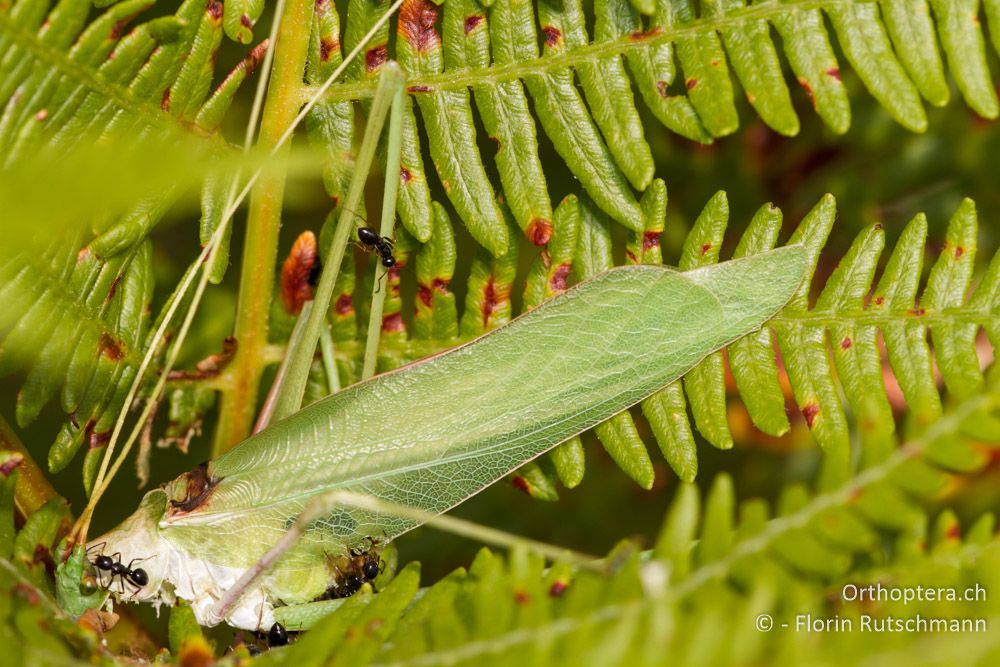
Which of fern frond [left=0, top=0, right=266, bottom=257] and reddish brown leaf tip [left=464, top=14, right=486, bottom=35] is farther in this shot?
reddish brown leaf tip [left=464, top=14, right=486, bottom=35]

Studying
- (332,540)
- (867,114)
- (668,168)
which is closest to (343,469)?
(332,540)

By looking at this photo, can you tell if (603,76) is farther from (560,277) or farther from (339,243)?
(339,243)

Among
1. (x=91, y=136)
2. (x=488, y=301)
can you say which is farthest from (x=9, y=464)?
(x=488, y=301)

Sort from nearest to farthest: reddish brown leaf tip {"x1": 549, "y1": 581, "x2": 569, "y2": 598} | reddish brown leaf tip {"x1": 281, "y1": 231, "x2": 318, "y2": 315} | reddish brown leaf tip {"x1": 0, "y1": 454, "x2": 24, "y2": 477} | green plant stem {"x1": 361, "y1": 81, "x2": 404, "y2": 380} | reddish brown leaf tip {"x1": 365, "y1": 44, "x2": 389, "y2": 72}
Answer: reddish brown leaf tip {"x1": 549, "y1": 581, "x2": 569, "y2": 598}, reddish brown leaf tip {"x1": 0, "y1": 454, "x2": 24, "y2": 477}, green plant stem {"x1": 361, "y1": 81, "x2": 404, "y2": 380}, reddish brown leaf tip {"x1": 365, "y1": 44, "x2": 389, "y2": 72}, reddish brown leaf tip {"x1": 281, "y1": 231, "x2": 318, "y2": 315}

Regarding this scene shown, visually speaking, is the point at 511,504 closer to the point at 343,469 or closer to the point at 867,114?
the point at 343,469

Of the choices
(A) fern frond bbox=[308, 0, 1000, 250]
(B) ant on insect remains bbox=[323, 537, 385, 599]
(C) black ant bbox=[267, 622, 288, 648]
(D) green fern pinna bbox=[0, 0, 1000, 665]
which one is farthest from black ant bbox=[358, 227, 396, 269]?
(C) black ant bbox=[267, 622, 288, 648]

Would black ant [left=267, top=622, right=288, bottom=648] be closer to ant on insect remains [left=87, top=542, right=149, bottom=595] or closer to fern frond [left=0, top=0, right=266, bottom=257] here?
ant on insect remains [left=87, top=542, right=149, bottom=595]

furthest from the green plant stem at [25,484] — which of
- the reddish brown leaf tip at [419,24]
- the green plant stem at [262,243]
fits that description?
the reddish brown leaf tip at [419,24]

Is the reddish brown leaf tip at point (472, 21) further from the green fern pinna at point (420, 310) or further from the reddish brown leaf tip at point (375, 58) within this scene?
the reddish brown leaf tip at point (375, 58)
